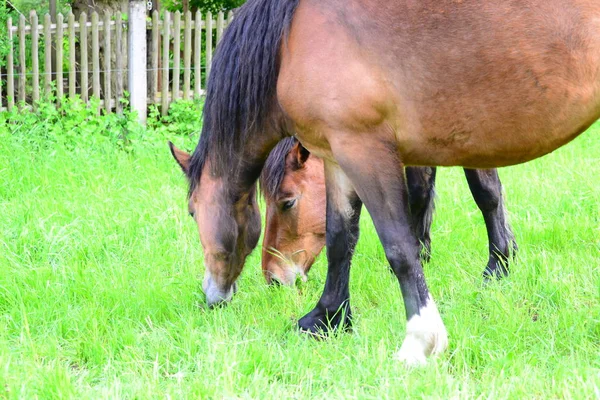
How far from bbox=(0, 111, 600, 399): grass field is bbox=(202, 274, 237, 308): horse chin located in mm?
82

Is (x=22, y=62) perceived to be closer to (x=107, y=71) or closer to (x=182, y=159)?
(x=107, y=71)

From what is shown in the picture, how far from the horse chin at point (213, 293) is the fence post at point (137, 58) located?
4895mm

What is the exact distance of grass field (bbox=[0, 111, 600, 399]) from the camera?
337 cm

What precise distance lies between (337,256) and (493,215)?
54.3 inches

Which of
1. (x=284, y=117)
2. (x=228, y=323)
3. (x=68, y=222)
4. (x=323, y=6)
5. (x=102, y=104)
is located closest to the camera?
(x=323, y=6)

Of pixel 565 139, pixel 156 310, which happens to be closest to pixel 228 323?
pixel 156 310

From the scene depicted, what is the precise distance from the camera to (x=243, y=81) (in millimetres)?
3947

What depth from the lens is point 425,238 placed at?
5.31m

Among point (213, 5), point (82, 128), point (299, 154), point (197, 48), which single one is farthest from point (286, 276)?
point (213, 5)

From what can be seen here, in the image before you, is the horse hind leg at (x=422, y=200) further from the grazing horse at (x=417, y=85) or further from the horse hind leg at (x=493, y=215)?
the grazing horse at (x=417, y=85)

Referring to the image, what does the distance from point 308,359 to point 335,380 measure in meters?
0.24

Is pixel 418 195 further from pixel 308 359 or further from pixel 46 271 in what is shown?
pixel 46 271

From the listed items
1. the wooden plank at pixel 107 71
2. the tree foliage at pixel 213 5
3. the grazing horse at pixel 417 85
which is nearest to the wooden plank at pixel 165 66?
the wooden plank at pixel 107 71

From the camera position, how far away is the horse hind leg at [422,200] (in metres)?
5.10
